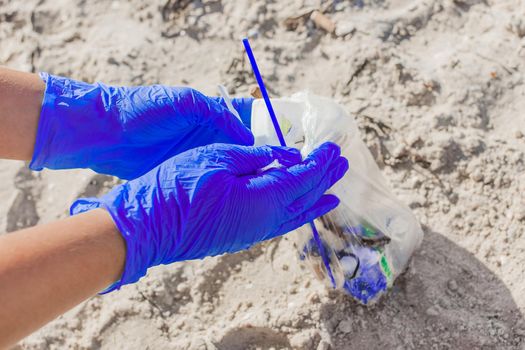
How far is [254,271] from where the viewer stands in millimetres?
1828

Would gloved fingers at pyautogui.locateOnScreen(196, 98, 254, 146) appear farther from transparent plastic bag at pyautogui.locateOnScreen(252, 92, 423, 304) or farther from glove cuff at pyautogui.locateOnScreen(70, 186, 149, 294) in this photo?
glove cuff at pyautogui.locateOnScreen(70, 186, 149, 294)

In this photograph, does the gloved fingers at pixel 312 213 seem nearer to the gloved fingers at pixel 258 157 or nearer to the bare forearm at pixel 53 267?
the gloved fingers at pixel 258 157

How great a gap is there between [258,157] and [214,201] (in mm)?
199

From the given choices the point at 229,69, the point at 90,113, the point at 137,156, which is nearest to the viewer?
the point at 90,113

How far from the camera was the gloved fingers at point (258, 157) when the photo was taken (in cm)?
138

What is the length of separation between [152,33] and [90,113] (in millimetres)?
999

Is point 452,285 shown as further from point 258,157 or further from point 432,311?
point 258,157

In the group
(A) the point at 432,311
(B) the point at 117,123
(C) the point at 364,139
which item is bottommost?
(A) the point at 432,311

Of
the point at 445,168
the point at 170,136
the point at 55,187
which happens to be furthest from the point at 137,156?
the point at 445,168

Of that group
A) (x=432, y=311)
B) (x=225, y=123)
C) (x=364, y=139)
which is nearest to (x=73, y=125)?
(x=225, y=123)

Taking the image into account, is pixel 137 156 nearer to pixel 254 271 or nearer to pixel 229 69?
pixel 254 271

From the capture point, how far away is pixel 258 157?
1414mm

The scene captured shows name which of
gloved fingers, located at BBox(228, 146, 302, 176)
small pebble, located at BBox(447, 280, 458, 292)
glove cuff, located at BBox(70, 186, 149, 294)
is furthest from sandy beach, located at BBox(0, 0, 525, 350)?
glove cuff, located at BBox(70, 186, 149, 294)

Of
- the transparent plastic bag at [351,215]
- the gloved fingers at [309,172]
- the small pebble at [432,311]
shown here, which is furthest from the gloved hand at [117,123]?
the small pebble at [432,311]
